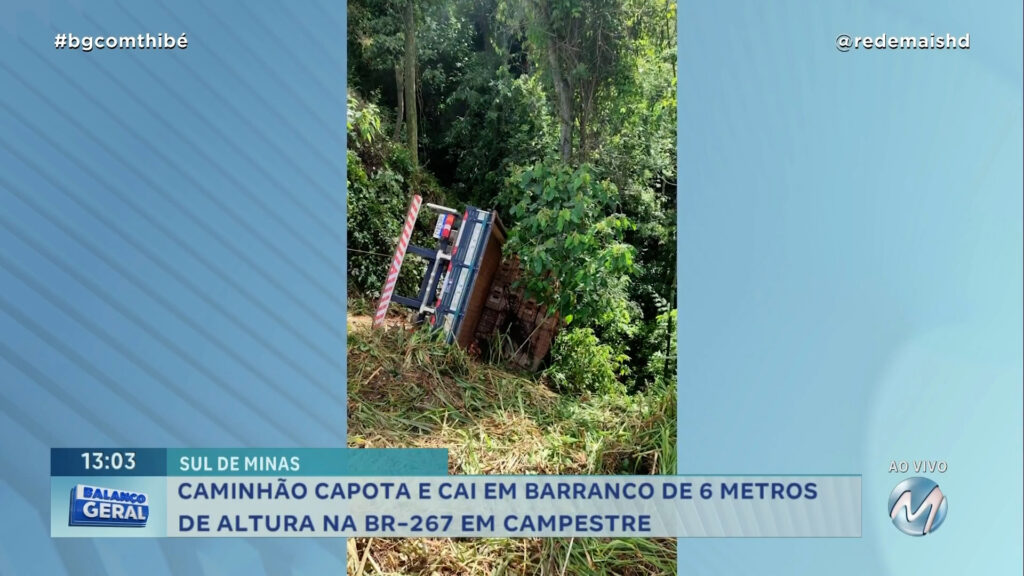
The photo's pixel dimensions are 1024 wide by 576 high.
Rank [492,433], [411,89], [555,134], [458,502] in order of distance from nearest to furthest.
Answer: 1. [458,502]
2. [492,433]
3. [555,134]
4. [411,89]

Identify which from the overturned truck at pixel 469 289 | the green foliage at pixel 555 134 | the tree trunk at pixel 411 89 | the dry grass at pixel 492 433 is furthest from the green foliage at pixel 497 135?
the dry grass at pixel 492 433

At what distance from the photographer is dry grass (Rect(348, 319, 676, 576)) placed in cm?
283

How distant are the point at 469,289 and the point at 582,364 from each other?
84 cm

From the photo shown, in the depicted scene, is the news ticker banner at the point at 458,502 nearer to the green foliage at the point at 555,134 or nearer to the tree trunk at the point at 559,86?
the green foliage at the point at 555,134

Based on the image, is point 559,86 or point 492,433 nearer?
point 492,433

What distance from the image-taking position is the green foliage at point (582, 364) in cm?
468

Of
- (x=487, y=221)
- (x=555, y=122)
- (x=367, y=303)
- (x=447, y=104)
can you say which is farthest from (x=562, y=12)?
(x=367, y=303)

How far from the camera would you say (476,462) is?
333 cm

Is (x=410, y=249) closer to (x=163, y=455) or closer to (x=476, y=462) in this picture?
(x=476, y=462)

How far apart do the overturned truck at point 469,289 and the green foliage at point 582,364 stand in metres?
0.12

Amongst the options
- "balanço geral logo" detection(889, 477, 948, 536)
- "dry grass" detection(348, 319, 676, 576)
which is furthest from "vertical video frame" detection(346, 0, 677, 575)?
"balanço geral logo" detection(889, 477, 948, 536)

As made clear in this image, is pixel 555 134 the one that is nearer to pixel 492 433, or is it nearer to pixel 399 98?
pixel 399 98

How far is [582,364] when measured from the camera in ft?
15.4

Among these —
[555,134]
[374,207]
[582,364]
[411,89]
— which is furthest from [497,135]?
[582,364]
